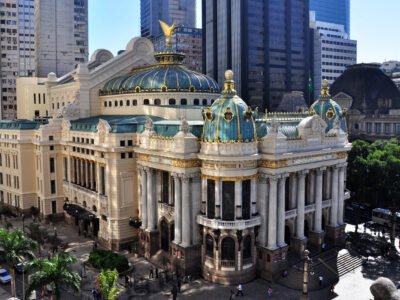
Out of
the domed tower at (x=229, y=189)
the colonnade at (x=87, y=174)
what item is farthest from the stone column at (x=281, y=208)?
the colonnade at (x=87, y=174)

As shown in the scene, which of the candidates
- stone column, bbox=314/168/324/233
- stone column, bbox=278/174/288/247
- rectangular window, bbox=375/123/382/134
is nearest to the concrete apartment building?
rectangular window, bbox=375/123/382/134

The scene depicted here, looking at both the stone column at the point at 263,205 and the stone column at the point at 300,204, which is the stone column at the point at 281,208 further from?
the stone column at the point at 300,204

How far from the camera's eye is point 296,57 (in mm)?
194375

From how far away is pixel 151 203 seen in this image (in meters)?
65.4

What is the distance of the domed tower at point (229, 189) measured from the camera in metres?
55.2

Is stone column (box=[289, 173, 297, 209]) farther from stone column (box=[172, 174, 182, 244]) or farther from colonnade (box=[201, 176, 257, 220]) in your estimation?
stone column (box=[172, 174, 182, 244])

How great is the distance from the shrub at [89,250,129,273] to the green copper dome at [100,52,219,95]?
101 feet

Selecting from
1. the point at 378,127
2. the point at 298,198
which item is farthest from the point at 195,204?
the point at 378,127

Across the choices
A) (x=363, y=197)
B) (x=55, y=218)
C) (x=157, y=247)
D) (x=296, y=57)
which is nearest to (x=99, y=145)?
(x=157, y=247)

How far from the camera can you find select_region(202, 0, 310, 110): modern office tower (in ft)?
594

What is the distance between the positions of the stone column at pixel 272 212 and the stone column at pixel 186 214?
408 inches

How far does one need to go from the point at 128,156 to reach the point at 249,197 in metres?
21.6

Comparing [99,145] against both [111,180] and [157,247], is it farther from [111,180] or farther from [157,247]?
[157,247]

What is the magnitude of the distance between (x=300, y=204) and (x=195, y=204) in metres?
14.9
